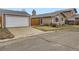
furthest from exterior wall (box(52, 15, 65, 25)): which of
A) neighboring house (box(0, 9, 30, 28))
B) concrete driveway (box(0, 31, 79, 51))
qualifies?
neighboring house (box(0, 9, 30, 28))

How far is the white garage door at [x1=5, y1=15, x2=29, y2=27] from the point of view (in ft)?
11.4

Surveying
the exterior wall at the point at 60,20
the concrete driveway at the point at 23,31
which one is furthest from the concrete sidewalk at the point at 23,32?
the exterior wall at the point at 60,20

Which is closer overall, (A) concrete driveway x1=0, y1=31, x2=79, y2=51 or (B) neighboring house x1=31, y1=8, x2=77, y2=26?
(A) concrete driveway x1=0, y1=31, x2=79, y2=51

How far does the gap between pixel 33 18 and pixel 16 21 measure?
30 cm

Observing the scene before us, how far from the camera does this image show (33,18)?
3.54 meters

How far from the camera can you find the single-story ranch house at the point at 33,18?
343cm

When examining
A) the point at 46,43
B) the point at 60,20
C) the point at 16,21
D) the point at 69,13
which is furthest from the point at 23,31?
the point at 69,13

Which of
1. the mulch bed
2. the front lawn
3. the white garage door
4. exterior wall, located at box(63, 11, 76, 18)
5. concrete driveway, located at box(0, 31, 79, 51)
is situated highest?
exterior wall, located at box(63, 11, 76, 18)

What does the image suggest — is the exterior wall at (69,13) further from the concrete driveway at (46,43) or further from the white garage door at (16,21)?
the white garage door at (16,21)

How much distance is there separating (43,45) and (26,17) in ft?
1.90

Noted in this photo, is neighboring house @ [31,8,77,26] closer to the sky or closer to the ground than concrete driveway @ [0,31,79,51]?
closer to the sky

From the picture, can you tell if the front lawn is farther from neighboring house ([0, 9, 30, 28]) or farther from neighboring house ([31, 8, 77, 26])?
neighboring house ([0, 9, 30, 28])

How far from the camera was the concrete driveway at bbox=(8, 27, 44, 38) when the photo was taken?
3.45 meters
